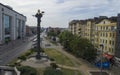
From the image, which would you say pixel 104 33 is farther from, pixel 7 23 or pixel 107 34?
pixel 7 23

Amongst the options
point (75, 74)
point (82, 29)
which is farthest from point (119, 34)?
point (82, 29)

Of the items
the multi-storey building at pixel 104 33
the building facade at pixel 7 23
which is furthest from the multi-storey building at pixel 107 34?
the building facade at pixel 7 23

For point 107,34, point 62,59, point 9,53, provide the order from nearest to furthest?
point 62,59
point 107,34
point 9,53

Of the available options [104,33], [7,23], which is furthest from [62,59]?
[7,23]

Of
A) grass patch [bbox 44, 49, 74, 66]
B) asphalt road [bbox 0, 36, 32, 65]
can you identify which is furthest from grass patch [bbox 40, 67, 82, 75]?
asphalt road [bbox 0, 36, 32, 65]

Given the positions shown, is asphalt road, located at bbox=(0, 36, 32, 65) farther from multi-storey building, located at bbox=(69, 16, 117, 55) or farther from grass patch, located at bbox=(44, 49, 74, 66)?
multi-storey building, located at bbox=(69, 16, 117, 55)

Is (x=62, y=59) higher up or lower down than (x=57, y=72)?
Result: lower down

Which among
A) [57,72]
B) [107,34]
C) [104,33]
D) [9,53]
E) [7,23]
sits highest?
[7,23]

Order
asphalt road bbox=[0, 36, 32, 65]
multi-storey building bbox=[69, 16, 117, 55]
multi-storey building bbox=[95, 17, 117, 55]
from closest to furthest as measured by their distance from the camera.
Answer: asphalt road bbox=[0, 36, 32, 65]
multi-storey building bbox=[95, 17, 117, 55]
multi-storey building bbox=[69, 16, 117, 55]

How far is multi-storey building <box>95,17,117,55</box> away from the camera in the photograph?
70938 mm

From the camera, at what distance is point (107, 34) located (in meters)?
75.6

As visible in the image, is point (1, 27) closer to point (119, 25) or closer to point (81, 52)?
point (81, 52)

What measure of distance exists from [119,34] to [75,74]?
77.6 ft

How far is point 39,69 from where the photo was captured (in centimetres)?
4978
